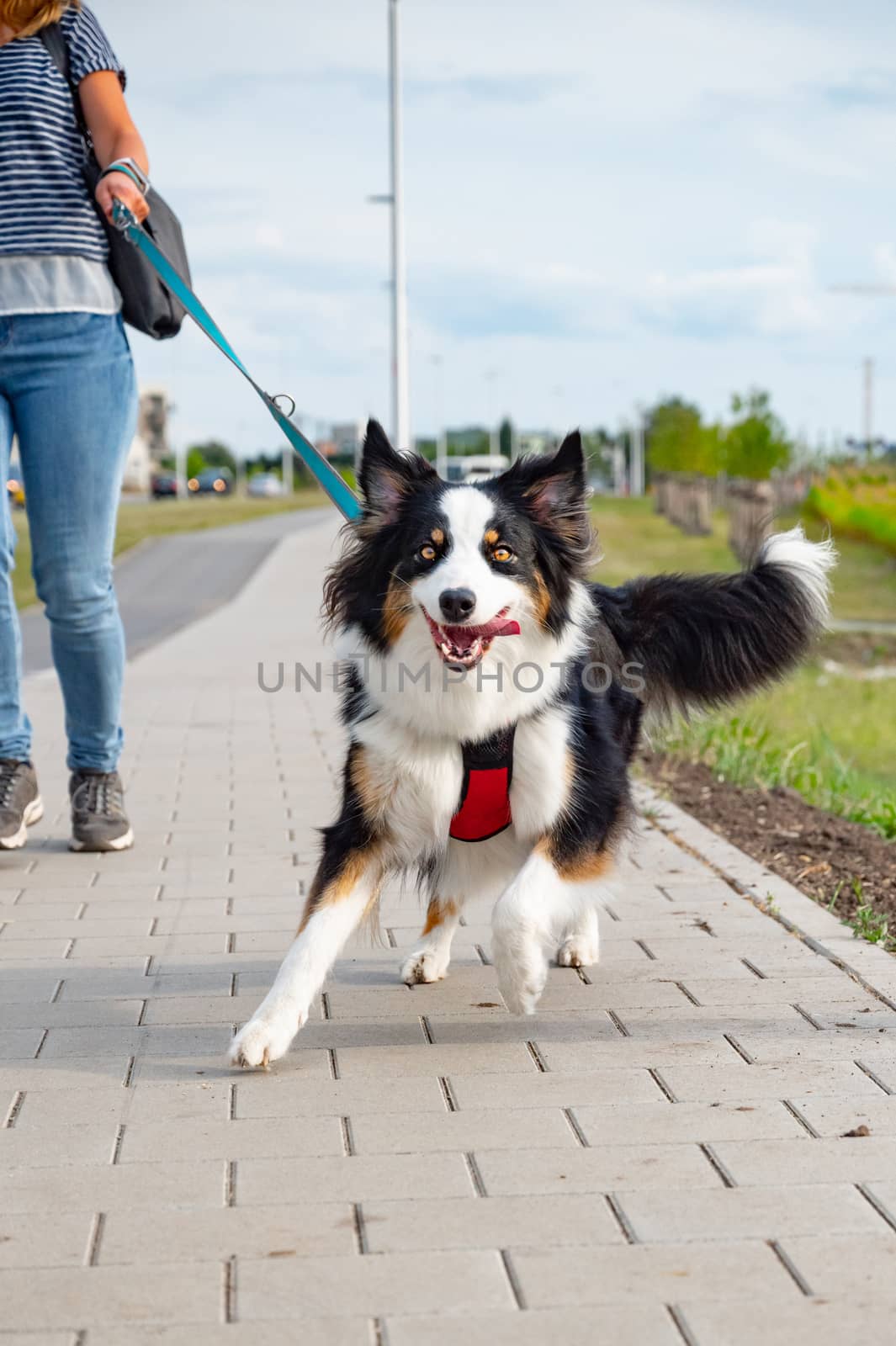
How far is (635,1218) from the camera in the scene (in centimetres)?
269

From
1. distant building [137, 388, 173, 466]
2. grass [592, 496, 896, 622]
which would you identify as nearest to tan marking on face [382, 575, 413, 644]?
grass [592, 496, 896, 622]

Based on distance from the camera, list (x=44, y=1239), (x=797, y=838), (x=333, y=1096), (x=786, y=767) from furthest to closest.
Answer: (x=786, y=767) < (x=797, y=838) < (x=333, y=1096) < (x=44, y=1239)

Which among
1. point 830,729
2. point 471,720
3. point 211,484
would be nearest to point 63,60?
point 471,720

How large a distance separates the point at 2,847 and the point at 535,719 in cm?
243

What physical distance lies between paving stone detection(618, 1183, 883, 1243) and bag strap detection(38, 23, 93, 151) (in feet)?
13.0

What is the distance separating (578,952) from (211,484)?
9209 centimetres

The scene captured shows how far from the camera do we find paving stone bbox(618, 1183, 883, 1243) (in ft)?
8.62

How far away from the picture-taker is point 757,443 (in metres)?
35.2

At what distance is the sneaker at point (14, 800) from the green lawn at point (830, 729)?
2.25 metres

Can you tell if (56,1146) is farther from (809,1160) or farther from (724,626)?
(724,626)

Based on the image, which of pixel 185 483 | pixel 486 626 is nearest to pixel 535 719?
pixel 486 626

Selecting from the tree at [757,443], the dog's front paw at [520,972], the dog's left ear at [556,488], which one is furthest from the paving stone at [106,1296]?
the tree at [757,443]

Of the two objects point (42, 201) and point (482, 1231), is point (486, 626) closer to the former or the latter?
point (482, 1231)

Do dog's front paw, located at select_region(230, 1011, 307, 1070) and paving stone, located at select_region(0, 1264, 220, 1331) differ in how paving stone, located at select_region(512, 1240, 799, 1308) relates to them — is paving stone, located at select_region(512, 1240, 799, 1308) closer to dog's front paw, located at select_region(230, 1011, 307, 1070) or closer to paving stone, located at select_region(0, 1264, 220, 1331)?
paving stone, located at select_region(0, 1264, 220, 1331)
